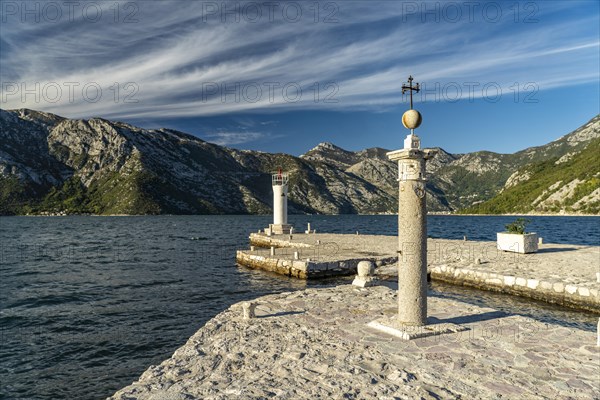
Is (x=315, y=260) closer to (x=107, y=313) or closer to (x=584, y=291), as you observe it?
(x=107, y=313)

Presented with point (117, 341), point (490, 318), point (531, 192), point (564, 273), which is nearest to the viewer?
point (490, 318)

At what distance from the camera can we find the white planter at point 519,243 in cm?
2570

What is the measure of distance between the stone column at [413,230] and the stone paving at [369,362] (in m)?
1.11

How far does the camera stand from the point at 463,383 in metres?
6.91

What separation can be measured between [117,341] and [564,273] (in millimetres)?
21755

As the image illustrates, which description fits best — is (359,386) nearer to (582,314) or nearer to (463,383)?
(463,383)

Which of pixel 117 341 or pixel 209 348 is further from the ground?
pixel 209 348

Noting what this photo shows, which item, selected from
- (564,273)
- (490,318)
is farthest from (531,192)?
(490,318)

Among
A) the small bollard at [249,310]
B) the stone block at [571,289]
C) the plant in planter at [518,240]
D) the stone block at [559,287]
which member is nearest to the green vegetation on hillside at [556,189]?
the plant in planter at [518,240]

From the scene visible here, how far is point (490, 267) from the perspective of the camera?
2214 cm

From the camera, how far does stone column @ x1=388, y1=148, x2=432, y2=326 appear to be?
9.50m

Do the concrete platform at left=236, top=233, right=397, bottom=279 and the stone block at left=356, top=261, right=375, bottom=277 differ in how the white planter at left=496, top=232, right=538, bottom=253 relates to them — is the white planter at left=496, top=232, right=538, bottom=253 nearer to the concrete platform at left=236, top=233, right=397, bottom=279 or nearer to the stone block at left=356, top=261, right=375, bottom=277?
the concrete platform at left=236, top=233, right=397, bottom=279

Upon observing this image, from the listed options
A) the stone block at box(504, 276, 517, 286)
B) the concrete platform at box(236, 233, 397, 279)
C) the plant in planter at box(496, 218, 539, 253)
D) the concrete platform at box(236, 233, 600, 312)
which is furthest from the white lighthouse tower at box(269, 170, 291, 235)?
the stone block at box(504, 276, 517, 286)

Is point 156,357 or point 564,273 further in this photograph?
point 564,273
